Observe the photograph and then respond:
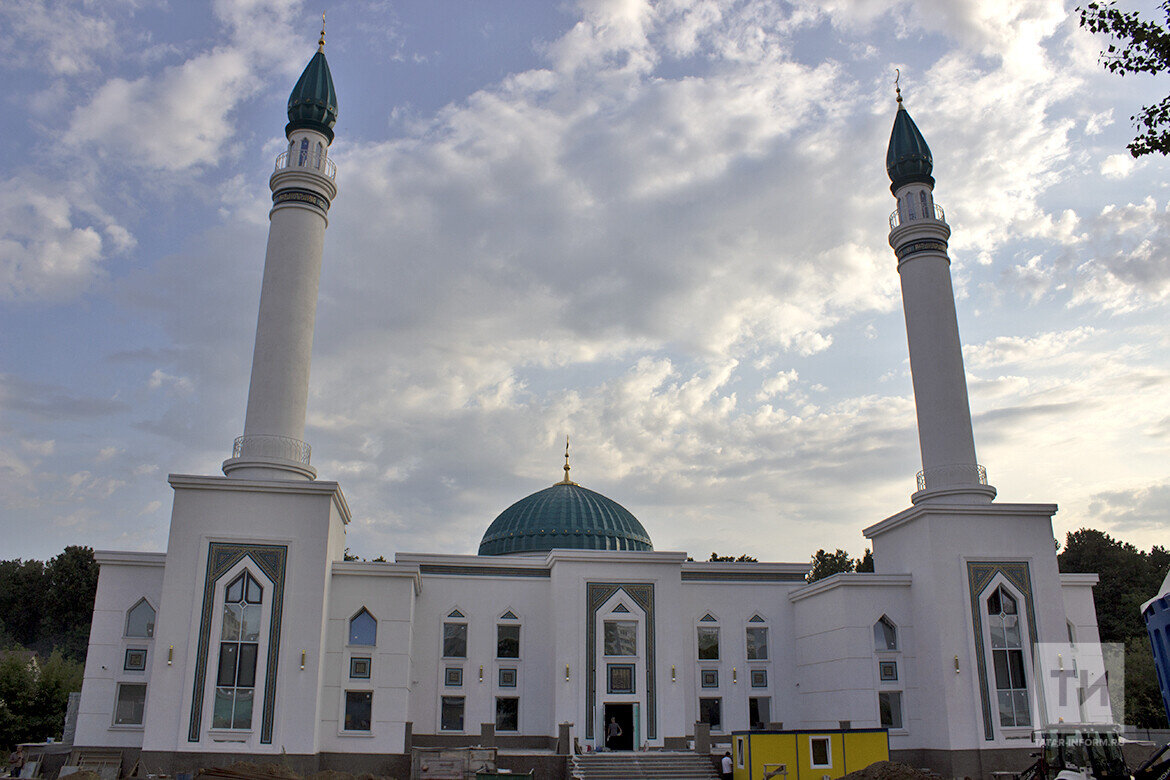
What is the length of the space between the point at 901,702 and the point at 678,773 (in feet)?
20.9

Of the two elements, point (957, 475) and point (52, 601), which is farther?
point (52, 601)

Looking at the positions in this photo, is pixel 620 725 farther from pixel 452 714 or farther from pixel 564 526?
pixel 564 526

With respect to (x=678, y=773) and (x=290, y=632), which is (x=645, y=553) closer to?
(x=678, y=773)

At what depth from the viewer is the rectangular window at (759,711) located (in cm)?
2591

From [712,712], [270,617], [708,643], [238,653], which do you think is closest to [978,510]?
[708,643]

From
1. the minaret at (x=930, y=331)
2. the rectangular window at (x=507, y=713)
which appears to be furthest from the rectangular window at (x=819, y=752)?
the rectangular window at (x=507, y=713)

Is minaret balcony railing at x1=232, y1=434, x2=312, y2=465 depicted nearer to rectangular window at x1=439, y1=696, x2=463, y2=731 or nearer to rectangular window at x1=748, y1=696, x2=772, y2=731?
rectangular window at x1=439, y1=696, x2=463, y2=731

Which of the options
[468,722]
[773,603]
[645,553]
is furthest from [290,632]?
[773,603]

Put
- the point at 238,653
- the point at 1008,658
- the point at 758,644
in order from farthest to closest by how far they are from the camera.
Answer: the point at 758,644 < the point at 1008,658 < the point at 238,653

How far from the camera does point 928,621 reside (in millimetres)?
22688

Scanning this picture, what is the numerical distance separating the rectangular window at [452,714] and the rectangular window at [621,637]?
4.55 meters

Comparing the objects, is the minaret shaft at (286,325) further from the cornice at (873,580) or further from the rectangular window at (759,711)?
the rectangular window at (759,711)

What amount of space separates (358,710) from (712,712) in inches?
418

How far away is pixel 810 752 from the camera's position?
18984 mm
